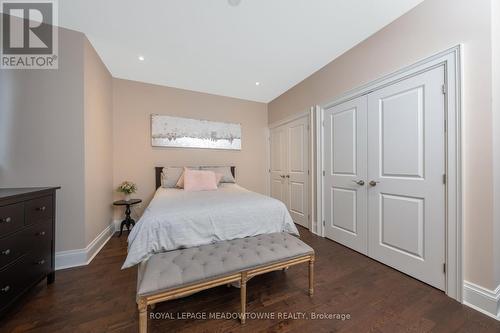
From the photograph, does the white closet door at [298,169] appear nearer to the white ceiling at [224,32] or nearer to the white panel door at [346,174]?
the white panel door at [346,174]

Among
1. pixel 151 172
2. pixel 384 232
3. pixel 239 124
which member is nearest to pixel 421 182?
pixel 384 232

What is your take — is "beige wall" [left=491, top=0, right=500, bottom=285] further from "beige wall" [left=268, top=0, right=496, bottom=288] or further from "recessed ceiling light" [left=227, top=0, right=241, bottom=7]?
"recessed ceiling light" [left=227, top=0, right=241, bottom=7]

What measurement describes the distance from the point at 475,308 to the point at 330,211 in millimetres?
1426

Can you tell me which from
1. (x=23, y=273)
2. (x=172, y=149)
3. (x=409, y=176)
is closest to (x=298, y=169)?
(x=409, y=176)

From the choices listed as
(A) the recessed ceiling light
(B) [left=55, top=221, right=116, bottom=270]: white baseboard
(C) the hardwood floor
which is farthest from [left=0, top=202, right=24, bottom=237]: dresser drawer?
(A) the recessed ceiling light

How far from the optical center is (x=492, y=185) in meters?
1.31

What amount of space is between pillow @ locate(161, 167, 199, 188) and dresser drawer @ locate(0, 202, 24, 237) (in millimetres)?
1720

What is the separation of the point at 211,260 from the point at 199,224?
1.28ft

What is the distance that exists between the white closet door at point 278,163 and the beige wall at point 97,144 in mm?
2880

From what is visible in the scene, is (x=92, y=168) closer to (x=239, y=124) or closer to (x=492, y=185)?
(x=239, y=124)

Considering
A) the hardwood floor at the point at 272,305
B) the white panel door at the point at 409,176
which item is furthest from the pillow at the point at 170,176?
the white panel door at the point at 409,176

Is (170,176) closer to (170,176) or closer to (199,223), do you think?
(170,176)

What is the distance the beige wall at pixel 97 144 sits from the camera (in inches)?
81.7

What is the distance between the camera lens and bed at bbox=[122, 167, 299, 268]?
4.83 ft
